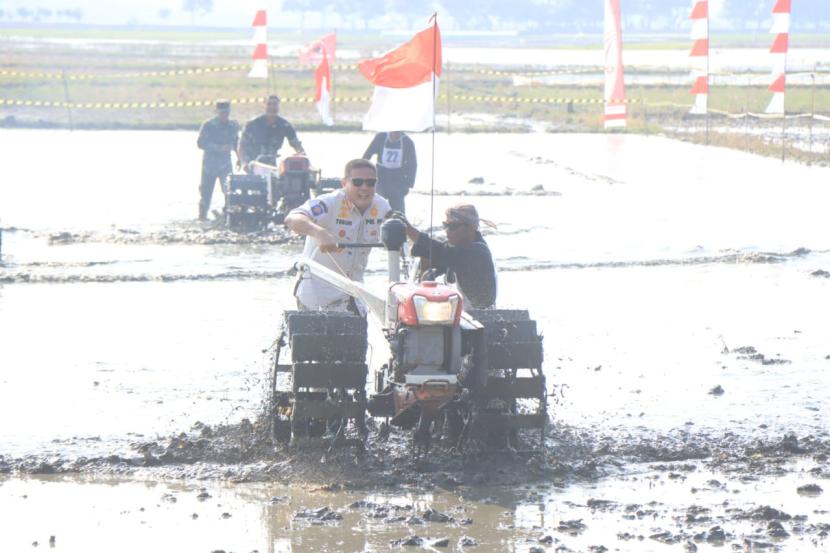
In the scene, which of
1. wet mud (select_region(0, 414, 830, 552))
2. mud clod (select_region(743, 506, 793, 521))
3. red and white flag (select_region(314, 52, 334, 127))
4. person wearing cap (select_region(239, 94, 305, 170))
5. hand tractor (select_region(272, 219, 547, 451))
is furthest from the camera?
red and white flag (select_region(314, 52, 334, 127))

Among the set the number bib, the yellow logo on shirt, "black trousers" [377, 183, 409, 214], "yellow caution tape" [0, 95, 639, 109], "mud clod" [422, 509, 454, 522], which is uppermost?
"yellow caution tape" [0, 95, 639, 109]

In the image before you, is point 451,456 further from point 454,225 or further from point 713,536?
point 713,536

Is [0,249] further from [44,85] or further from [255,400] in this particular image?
[44,85]

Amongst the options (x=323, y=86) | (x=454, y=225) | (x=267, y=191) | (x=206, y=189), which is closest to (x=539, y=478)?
(x=454, y=225)

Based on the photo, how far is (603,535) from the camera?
23.9 feet

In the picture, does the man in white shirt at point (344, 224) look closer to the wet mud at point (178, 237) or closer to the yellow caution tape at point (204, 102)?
the wet mud at point (178, 237)

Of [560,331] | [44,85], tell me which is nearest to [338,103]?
[44,85]

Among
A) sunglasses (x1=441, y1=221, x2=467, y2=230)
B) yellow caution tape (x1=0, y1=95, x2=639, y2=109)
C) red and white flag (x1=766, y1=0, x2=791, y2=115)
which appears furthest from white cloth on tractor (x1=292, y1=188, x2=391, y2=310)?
yellow caution tape (x1=0, y1=95, x2=639, y2=109)

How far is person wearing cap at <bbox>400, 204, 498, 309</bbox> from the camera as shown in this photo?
915 centimetres

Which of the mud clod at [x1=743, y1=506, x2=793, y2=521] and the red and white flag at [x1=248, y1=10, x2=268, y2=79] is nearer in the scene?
the mud clod at [x1=743, y1=506, x2=793, y2=521]

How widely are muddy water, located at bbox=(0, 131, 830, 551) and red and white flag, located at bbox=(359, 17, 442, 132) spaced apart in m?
1.81

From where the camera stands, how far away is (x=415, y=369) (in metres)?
7.83

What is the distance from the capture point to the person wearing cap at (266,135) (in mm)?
19172

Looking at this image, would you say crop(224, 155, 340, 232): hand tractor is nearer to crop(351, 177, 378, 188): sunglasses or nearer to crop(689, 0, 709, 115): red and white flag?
crop(351, 177, 378, 188): sunglasses
